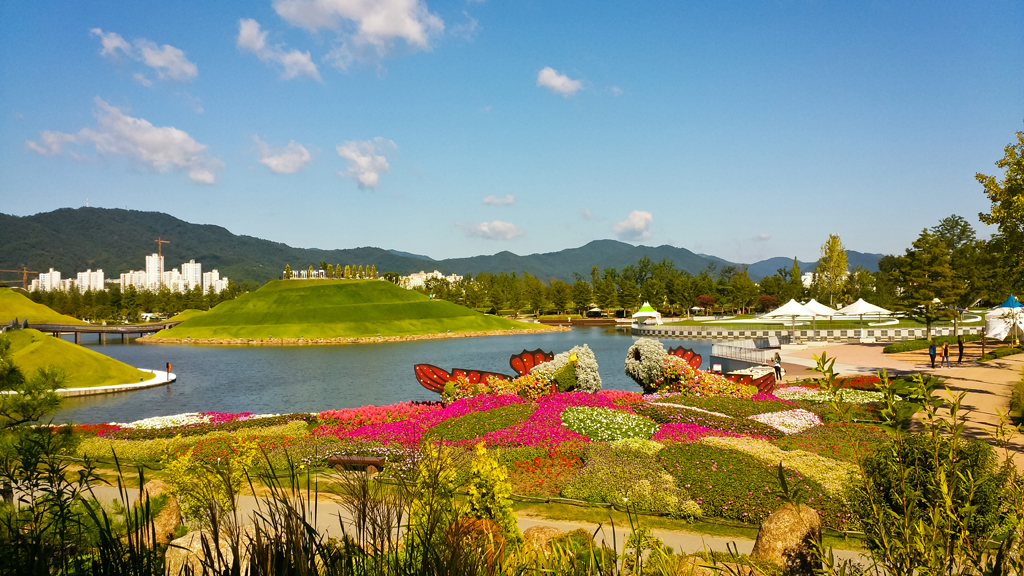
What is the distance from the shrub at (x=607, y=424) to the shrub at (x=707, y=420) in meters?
0.49

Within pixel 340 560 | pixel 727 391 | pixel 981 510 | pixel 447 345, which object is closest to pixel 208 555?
pixel 340 560

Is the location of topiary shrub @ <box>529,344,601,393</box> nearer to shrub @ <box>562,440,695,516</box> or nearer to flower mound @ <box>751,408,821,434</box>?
flower mound @ <box>751,408,821,434</box>

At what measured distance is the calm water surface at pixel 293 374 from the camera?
94.7 feet

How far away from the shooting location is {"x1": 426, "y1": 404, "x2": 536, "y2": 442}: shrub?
14.4m

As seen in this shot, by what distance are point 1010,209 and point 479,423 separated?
59.0ft

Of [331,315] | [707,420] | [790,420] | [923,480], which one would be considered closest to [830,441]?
[790,420]

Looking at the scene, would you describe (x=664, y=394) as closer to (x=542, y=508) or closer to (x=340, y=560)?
(x=542, y=508)

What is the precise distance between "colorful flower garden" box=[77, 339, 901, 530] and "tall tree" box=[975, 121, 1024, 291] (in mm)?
6309

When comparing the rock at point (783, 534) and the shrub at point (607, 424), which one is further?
the shrub at point (607, 424)

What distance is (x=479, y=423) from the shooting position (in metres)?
15.2

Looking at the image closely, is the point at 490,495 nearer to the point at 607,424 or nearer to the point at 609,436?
the point at 609,436

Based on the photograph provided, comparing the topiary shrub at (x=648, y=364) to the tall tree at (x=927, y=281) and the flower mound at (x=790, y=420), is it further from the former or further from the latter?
the tall tree at (x=927, y=281)

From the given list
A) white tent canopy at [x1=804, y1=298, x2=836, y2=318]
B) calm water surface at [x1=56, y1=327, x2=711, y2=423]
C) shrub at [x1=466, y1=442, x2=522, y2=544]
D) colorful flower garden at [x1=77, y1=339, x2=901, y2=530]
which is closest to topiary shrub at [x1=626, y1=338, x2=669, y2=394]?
colorful flower garden at [x1=77, y1=339, x2=901, y2=530]

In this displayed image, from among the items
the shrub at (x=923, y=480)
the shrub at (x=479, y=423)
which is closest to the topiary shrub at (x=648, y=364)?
the shrub at (x=479, y=423)
